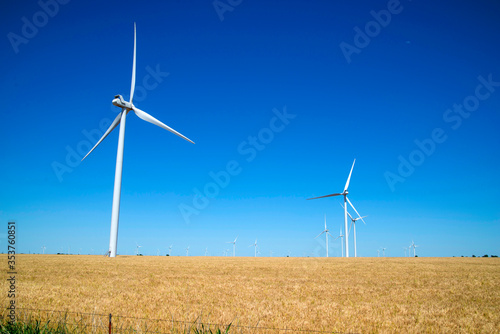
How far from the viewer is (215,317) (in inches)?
480

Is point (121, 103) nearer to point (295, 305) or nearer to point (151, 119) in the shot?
point (151, 119)

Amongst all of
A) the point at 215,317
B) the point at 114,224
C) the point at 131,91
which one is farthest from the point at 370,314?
the point at 131,91

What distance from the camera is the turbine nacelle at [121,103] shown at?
2382 inches

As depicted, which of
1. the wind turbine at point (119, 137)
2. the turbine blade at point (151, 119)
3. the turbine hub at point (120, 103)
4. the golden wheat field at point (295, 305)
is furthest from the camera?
the turbine hub at point (120, 103)

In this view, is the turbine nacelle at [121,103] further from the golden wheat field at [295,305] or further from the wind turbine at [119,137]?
the golden wheat field at [295,305]

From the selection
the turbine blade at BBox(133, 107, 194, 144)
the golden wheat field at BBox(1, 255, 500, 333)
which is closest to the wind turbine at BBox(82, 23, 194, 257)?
the turbine blade at BBox(133, 107, 194, 144)

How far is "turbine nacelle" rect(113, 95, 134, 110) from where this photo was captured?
60500 millimetres

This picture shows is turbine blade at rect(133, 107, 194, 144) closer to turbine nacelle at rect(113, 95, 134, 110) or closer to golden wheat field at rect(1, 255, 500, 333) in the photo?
turbine nacelle at rect(113, 95, 134, 110)

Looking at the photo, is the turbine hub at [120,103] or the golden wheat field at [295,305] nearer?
the golden wheat field at [295,305]

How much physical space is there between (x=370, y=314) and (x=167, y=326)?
26.3 ft

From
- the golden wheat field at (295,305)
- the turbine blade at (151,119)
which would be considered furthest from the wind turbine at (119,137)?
the golden wheat field at (295,305)

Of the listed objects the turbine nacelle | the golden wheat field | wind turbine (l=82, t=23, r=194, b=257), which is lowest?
the golden wheat field

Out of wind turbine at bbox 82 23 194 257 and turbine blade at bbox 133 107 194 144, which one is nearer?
wind turbine at bbox 82 23 194 257

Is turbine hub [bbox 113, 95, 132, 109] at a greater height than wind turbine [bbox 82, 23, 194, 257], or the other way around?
turbine hub [bbox 113, 95, 132, 109]
